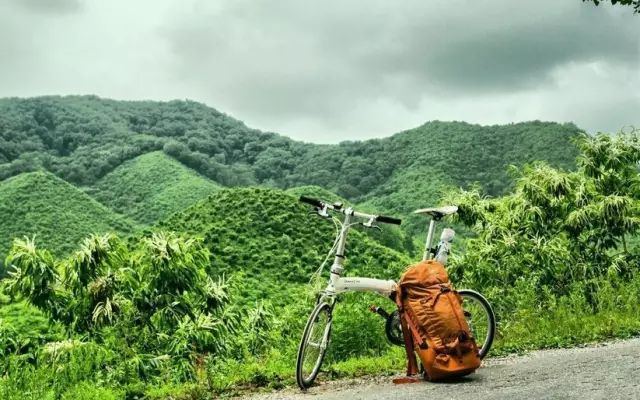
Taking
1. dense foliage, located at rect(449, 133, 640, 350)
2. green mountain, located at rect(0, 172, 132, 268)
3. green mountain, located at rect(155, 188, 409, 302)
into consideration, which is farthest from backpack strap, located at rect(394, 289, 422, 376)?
green mountain, located at rect(0, 172, 132, 268)

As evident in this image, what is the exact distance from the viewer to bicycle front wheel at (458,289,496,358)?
5820mm

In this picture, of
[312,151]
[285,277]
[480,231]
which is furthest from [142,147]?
[480,231]

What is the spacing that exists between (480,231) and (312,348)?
10.4 meters

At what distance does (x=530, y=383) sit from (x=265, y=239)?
4162cm

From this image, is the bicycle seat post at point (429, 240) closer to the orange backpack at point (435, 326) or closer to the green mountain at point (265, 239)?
the orange backpack at point (435, 326)

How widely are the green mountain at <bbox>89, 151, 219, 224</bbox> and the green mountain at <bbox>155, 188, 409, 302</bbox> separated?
19073 millimetres

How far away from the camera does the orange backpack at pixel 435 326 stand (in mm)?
5035

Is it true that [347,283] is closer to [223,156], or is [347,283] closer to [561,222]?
[561,222]

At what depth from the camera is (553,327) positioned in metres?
6.99

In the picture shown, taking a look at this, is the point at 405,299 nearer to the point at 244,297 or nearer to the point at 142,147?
the point at 244,297

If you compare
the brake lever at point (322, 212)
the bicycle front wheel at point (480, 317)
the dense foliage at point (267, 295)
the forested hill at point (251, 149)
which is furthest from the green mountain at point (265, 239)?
the brake lever at point (322, 212)

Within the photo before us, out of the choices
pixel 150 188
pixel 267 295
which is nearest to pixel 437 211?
pixel 267 295

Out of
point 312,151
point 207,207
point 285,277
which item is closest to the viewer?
point 285,277

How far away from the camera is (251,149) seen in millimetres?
107812
